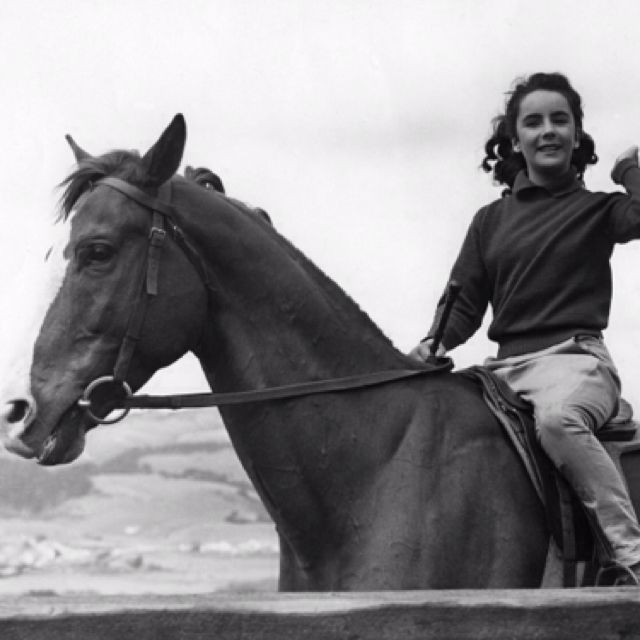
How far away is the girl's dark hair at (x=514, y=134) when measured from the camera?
14.8 ft

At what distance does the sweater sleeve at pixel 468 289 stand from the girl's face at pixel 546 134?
0.90 ft

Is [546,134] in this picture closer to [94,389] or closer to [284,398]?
[284,398]

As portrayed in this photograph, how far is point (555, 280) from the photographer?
4.07m

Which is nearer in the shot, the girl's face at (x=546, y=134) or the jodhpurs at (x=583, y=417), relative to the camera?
the jodhpurs at (x=583, y=417)

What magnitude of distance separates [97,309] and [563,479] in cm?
141

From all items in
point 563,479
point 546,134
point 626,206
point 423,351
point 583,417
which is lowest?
point 563,479

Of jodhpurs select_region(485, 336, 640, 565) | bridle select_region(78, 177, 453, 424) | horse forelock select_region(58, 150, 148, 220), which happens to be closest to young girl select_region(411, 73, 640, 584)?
jodhpurs select_region(485, 336, 640, 565)

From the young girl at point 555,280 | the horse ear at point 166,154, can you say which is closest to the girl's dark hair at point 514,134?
the young girl at point 555,280

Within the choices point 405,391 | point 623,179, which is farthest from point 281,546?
point 623,179

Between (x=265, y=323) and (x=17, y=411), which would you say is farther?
(x=265, y=323)

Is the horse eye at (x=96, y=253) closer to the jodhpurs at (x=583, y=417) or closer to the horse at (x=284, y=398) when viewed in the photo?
the horse at (x=284, y=398)

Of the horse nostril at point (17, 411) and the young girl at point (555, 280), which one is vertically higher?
the young girl at point (555, 280)

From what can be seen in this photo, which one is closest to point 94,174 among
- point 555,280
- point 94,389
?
point 94,389

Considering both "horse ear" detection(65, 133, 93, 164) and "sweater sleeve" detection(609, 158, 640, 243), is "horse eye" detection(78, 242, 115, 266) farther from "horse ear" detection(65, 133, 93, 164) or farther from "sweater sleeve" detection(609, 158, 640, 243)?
"sweater sleeve" detection(609, 158, 640, 243)
